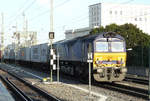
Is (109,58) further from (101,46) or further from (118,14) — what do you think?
(118,14)

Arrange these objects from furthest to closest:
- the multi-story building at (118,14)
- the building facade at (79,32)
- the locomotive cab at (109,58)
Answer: the multi-story building at (118,14) < the building facade at (79,32) < the locomotive cab at (109,58)

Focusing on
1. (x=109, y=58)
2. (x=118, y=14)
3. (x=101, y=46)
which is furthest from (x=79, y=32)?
(x=109, y=58)

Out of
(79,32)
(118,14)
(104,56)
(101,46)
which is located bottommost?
(104,56)

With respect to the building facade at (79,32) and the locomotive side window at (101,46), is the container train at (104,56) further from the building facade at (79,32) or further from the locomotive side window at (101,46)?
the building facade at (79,32)

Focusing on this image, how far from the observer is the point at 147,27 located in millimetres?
116250

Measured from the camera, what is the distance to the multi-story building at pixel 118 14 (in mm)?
116688

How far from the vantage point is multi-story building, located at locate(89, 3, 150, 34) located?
117m

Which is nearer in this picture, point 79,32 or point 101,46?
point 101,46

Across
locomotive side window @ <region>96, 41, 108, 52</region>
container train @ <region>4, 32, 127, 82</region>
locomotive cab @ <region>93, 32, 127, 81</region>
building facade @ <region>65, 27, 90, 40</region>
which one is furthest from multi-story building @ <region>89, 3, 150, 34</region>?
locomotive side window @ <region>96, 41, 108, 52</region>

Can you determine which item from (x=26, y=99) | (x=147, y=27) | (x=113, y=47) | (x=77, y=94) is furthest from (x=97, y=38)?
(x=147, y=27)

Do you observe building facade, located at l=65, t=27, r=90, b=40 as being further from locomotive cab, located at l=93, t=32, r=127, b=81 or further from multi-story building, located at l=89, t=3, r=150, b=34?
locomotive cab, located at l=93, t=32, r=127, b=81

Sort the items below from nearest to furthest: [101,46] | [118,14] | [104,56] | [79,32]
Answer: [104,56] < [101,46] < [118,14] < [79,32]

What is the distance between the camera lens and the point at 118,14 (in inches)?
4737

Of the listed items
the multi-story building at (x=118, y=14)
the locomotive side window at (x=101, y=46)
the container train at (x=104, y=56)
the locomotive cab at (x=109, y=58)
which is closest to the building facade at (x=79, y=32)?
the multi-story building at (x=118, y=14)
